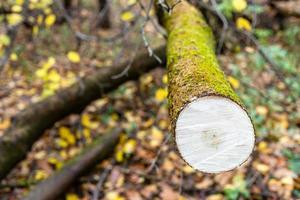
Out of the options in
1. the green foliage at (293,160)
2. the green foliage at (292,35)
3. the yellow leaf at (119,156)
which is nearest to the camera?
the green foliage at (293,160)

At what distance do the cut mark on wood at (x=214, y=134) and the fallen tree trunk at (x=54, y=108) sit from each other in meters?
2.33

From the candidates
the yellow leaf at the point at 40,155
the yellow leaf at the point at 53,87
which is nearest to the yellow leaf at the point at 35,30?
the yellow leaf at the point at 53,87

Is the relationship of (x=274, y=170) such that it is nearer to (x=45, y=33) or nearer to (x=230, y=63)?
(x=230, y=63)

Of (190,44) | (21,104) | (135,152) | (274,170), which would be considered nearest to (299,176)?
(274,170)

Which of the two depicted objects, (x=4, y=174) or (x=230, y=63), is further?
(x=230, y=63)

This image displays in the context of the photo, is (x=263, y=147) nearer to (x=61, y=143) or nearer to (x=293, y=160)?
(x=293, y=160)

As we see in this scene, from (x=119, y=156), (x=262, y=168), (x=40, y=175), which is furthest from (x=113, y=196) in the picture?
(x=262, y=168)

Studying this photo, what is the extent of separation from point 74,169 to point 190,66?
2.26m

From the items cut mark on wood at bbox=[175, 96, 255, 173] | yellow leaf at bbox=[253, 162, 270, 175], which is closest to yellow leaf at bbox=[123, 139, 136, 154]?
yellow leaf at bbox=[253, 162, 270, 175]

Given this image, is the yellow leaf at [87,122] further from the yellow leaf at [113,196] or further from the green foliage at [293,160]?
the green foliage at [293,160]

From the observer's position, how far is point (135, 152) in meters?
4.64

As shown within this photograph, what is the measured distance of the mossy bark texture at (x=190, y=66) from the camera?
197 centimetres

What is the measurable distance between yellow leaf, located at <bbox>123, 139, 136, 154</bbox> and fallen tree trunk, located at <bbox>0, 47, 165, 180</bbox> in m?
0.64

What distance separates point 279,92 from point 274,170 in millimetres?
1684
